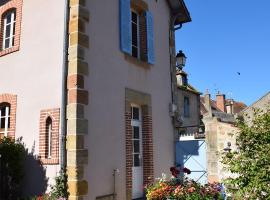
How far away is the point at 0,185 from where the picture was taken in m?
7.67

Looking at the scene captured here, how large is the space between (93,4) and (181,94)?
17.4 meters

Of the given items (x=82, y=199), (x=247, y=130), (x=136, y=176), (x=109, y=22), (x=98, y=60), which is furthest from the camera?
(x=136, y=176)

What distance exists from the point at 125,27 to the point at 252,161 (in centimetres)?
528

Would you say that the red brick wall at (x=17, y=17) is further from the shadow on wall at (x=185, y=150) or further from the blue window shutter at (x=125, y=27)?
the shadow on wall at (x=185, y=150)

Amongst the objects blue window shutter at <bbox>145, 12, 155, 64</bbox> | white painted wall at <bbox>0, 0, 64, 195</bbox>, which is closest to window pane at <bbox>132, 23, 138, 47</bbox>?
blue window shutter at <bbox>145, 12, 155, 64</bbox>

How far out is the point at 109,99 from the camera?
8.42 metres

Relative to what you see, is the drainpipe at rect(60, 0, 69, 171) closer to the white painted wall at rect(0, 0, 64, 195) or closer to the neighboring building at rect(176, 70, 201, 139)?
the white painted wall at rect(0, 0, 64, 195)

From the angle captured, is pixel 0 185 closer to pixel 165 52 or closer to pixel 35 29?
pixel 35 29

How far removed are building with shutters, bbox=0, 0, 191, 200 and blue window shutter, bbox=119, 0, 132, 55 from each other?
3cm

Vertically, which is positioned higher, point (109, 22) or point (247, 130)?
point (109, 22)

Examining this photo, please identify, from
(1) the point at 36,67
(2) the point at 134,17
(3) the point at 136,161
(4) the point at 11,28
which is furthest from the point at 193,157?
(4) the point at 11,28

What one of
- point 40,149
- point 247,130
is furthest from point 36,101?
point 247,130

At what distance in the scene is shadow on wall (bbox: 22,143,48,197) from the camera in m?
7.60

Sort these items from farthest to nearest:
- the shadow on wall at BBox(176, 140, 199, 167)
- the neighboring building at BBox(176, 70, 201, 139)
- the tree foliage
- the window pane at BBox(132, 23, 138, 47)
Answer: the neighboring building at BBox(176, 70, 201, 139)
the shadow on wall at BBox(176, 140, 199, 167)
the window pane at BBox(132, 23, 138, 47)
the tree foliage
